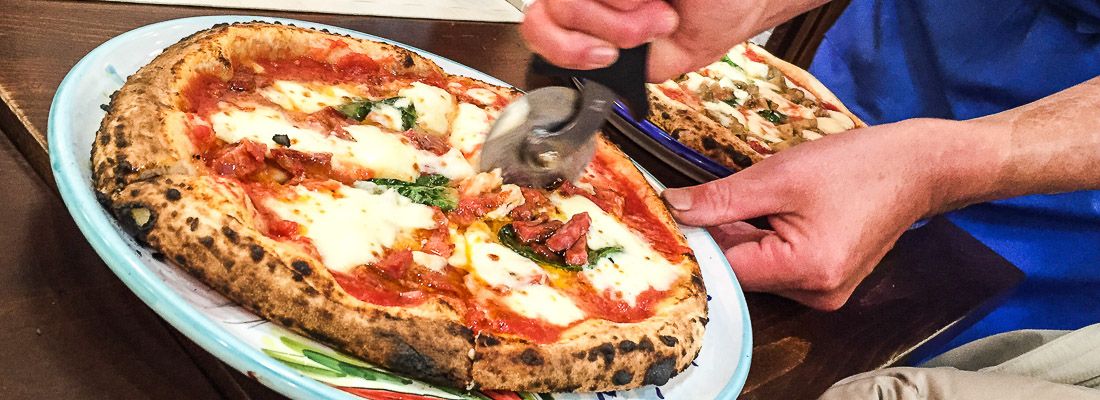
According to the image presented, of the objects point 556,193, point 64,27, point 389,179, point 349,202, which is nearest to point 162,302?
point 349,202

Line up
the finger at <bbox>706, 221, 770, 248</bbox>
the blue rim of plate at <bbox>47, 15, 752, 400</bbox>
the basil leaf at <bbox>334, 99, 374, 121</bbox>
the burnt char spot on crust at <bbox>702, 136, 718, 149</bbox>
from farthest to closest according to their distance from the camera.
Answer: the burnt char spot on crust at <bbox>702, 136, 718, 149</bbox>
the finger at <bbox>706, 221, 770, 248</bbox>
the basil leaf at <bbox>334, 99, 374, 121</bbox>
the blue rim of plate at <bbox>47, 15, 752, 400</bbox>

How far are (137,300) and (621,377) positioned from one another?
757 mm

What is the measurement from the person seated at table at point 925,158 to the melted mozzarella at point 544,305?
16.6 inches

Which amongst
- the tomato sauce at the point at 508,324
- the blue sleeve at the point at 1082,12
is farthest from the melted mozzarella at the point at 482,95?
the blue sleeve at the point at 1082,12

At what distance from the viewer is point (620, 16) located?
53.7 inches

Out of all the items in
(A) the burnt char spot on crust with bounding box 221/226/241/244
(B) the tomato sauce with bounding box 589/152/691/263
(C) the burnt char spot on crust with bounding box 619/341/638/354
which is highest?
(A) the burnt char spot on crust with bounding box 221/226/241/244

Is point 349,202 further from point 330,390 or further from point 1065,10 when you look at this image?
point 1065,10

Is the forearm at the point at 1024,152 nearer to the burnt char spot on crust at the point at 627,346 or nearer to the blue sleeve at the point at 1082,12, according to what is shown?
the blue sleeve at the point at 1082,12

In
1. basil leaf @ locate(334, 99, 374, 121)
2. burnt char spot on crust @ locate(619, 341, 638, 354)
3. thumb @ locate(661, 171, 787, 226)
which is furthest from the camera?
thumb @ locate(661, 171, 787, 226)

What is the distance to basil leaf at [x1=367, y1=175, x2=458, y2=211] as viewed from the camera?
4.72 ft

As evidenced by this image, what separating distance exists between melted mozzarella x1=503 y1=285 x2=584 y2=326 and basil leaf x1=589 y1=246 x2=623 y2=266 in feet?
0.50

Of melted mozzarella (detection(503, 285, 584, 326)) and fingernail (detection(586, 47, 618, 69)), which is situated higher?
fingernail (detection(586, 47, 618, 69))

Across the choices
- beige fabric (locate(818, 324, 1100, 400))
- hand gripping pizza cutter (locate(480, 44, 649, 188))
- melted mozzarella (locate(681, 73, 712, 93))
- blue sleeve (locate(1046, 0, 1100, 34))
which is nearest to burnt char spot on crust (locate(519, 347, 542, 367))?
hand gripping pizza cutter (locate(480, 44, 649, 188))

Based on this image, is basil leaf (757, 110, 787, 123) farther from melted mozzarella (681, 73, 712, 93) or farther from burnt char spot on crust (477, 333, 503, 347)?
burnt char spot on crust (477, 333, 503, 347)
